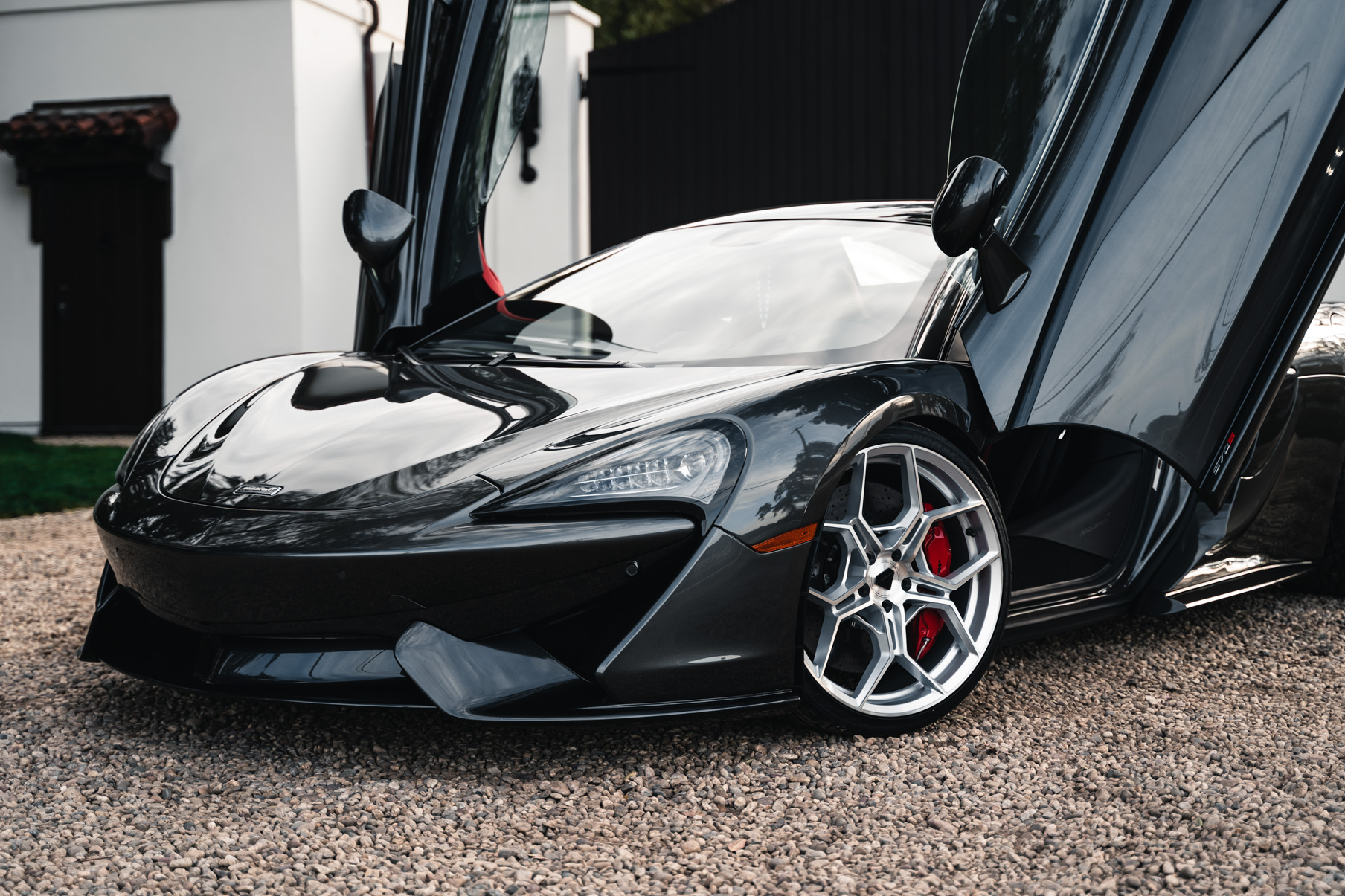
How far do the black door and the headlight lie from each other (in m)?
8.38

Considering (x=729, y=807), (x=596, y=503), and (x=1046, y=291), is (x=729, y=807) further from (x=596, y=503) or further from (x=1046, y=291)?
(x=1046, y=291)

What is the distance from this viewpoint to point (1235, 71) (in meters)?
2.68

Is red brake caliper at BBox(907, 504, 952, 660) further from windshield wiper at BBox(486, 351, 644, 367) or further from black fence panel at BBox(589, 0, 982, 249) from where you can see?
black fence panel at BBox(589, 0, 982, 249)

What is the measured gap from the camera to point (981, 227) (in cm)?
260

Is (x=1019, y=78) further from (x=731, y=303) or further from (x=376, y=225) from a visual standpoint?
(x=376, y=225)

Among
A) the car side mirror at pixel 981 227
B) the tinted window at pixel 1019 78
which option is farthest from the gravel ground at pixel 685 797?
the tinted window at pixel 1019 78

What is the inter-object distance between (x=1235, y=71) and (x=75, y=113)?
915 centimetres

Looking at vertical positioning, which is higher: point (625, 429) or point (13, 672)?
point (625, 429)

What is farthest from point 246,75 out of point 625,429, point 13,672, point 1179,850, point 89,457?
point 1179,850

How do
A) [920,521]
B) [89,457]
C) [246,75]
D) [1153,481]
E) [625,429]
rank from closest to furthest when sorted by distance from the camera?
[625,429] < [920,521] < [1153,481] < [89,457] < [246,75]

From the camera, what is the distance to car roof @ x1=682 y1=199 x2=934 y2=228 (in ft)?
10.7

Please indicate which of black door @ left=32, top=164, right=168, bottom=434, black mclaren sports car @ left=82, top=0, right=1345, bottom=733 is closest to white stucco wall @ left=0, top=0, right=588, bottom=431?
black door @ left=32, top=164, right=168, bottom=434

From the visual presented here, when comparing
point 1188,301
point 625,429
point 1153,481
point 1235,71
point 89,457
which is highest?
point 1235,71

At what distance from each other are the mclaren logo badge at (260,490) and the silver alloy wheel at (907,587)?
1025mm
